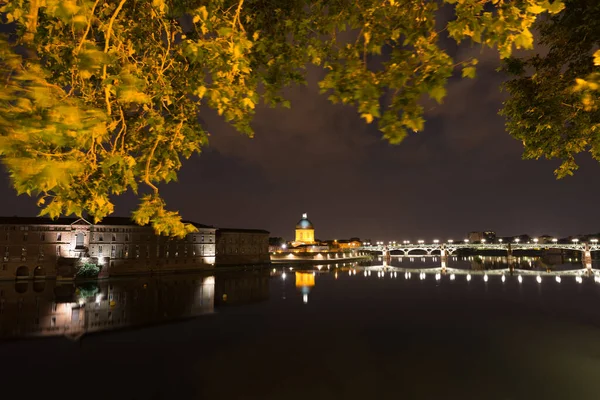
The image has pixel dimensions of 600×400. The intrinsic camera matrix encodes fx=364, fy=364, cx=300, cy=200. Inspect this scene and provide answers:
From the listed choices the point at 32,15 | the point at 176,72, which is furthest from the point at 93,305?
the point at 32,15

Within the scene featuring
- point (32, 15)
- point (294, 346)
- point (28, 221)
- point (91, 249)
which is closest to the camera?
point (32, 15)

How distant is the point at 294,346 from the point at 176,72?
27.8 meters

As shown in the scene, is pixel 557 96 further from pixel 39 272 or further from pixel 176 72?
pixel 39 272

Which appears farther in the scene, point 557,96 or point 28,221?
point 28,221

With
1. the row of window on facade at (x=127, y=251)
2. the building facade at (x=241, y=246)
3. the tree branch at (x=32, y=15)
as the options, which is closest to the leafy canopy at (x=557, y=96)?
the tree branch at (x=32, y=15)

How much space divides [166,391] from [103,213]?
708 inches

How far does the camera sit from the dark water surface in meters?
22.2

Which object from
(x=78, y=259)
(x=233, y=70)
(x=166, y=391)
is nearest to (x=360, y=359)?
(x=166, y=391)

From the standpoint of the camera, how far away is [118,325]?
38.2 m

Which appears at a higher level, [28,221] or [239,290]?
[28,221]

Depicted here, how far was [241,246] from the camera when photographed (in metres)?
110

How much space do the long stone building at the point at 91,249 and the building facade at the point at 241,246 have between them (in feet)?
20.6

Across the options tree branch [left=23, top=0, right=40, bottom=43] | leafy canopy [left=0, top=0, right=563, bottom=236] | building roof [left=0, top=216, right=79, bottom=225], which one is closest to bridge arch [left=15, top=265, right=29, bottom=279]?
building roof [left=0, top=216, right=79, bottom=225]

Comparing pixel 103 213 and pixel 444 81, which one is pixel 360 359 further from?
pixel 444 81
